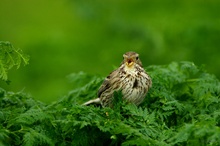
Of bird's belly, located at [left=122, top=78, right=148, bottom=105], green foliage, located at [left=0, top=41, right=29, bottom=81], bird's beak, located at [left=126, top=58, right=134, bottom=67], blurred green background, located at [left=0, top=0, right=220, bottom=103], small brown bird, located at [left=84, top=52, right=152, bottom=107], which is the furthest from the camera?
blurred green background, located at [left=0, top=0, right=220, bottom=103]

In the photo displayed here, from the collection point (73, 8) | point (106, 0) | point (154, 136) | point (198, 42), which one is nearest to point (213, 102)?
point (154, 136)

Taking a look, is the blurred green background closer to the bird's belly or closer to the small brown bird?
the small brown bird

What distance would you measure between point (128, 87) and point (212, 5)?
6607mm

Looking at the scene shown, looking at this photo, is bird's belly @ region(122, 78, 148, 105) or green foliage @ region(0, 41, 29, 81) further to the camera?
bird's belly @ region(122, 78, 148, 105)

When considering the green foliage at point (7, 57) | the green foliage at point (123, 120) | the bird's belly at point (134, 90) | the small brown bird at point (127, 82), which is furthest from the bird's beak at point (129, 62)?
the green foliage at point (7, 57)

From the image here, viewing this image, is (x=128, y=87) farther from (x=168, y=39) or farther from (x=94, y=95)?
(x=168, y=39)

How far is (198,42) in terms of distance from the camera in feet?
41.8

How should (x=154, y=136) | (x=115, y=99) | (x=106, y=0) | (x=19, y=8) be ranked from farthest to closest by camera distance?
1. (x=19, y=8)
2. (x=106, y=0)
3. (x=115, y=99)
4. (x=154, y=136)

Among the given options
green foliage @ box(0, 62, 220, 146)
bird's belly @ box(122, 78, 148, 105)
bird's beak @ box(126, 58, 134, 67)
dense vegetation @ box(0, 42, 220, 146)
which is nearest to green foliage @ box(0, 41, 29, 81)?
dense vegetation @ box(0, 42, 220, 146)

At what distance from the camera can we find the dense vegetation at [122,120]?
575 centimetres

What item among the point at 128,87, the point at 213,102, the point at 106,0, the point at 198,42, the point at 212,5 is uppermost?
the point at 106,0

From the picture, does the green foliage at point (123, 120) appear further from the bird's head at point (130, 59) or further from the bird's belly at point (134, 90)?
the bird's head at point (130, 59)

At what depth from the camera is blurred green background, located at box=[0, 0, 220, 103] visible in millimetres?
12852

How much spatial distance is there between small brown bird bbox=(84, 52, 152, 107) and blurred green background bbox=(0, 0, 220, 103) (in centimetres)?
426
